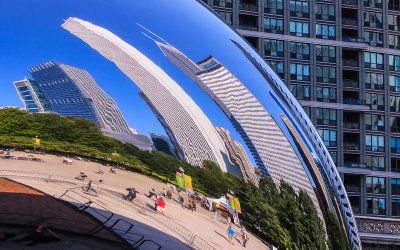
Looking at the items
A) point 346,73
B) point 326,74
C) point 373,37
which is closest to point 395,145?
point 346,73

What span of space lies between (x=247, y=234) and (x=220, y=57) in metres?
0.67

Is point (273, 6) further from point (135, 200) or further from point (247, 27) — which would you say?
point (135, 200)

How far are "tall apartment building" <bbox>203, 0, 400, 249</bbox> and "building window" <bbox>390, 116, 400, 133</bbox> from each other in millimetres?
95

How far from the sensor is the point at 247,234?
1440mm

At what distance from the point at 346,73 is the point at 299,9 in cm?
787

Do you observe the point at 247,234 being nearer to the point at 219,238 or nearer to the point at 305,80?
the point at 219,238

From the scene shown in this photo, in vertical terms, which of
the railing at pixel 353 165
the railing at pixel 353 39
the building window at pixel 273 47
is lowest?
the railing at pixel 353 165

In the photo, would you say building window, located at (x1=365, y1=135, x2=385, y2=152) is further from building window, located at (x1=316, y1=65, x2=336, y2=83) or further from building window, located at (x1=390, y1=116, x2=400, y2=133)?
building window, located at (x1=316, y1=65, x2=336, y2=83)

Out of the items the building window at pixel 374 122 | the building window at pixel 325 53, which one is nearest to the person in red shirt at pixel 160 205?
the building window at pixel 325 53

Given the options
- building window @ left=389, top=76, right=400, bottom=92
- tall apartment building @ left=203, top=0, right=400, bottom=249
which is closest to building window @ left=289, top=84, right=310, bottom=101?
tall apartment building @ left=203, top=0, right=400, bottom=249

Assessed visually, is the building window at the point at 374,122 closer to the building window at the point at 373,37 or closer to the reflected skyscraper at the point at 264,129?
the building window at the point at 373,37

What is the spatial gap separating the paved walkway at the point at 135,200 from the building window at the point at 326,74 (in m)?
37.4

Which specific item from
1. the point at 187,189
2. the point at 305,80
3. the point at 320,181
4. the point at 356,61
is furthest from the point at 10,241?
the point at 356,61

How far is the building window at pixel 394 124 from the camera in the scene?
127 feet
